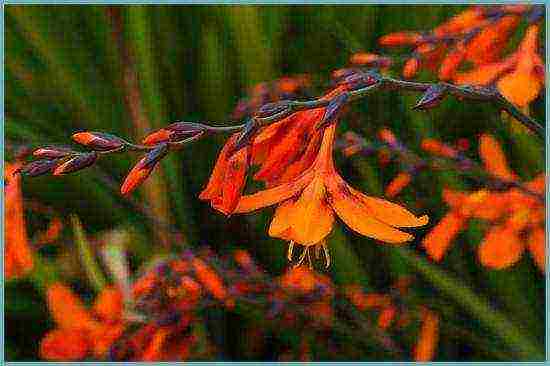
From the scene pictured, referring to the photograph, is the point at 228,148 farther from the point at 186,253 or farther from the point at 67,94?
the point at 67,94

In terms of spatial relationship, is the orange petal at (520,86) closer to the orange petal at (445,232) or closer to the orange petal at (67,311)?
the orange petal at (445,232)

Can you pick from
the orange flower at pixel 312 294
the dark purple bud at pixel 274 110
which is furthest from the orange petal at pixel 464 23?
the dark purple bud at pixel 274 110

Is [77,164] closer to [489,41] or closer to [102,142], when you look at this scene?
[102,142]

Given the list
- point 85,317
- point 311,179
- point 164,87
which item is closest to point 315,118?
point 311,179

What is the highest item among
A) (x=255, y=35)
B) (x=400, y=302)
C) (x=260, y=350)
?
(x=255, y=35)

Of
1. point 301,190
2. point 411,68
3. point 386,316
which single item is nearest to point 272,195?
point 301,190

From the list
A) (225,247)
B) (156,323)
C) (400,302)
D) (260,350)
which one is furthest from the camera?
(225,247)

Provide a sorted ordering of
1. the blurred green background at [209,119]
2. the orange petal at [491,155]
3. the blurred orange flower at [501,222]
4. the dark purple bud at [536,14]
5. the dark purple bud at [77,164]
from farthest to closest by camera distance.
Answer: the blurred green background at [209,119], the orange petal at [491,155], the blurred orange flower at [501,222], the dark purple bud at [536,14], the dark purple bud at [77,164]
